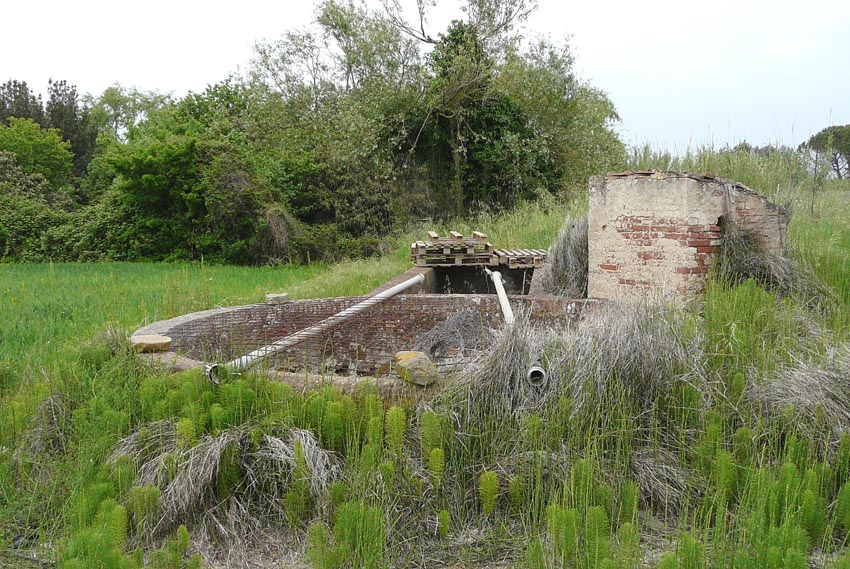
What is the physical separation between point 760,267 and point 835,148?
42.5ft

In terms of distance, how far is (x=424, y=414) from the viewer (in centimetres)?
324

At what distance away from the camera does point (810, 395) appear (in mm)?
3658

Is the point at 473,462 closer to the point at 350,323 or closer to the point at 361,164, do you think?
the point at 350,323

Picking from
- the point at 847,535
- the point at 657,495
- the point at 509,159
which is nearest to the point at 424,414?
the point at 657,495

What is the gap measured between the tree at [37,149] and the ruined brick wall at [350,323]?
27265mm

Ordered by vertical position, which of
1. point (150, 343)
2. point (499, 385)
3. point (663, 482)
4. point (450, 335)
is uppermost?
point (150, 343)

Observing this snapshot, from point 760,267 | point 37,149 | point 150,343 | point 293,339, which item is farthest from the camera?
point 37,149

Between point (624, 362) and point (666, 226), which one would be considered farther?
point (666, 226)

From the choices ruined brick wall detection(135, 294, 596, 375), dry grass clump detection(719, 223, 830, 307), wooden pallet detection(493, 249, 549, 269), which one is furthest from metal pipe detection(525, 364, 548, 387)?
wooden pallet detection(493, 249, 549, 269)

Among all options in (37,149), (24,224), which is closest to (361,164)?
(24,224)

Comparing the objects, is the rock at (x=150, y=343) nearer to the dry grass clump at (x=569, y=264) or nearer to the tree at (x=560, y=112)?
the dry grass clump at (x=569, y=264)

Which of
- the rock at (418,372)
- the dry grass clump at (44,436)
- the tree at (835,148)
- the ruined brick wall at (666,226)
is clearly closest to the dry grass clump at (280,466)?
the rock at (418,372)

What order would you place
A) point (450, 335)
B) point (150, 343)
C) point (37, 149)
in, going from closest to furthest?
point (150, 343) → point (450, 335) → point (37, 149)

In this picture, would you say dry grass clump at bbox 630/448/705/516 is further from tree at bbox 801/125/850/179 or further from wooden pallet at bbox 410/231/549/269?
tree at bbox 801/125/850/179
